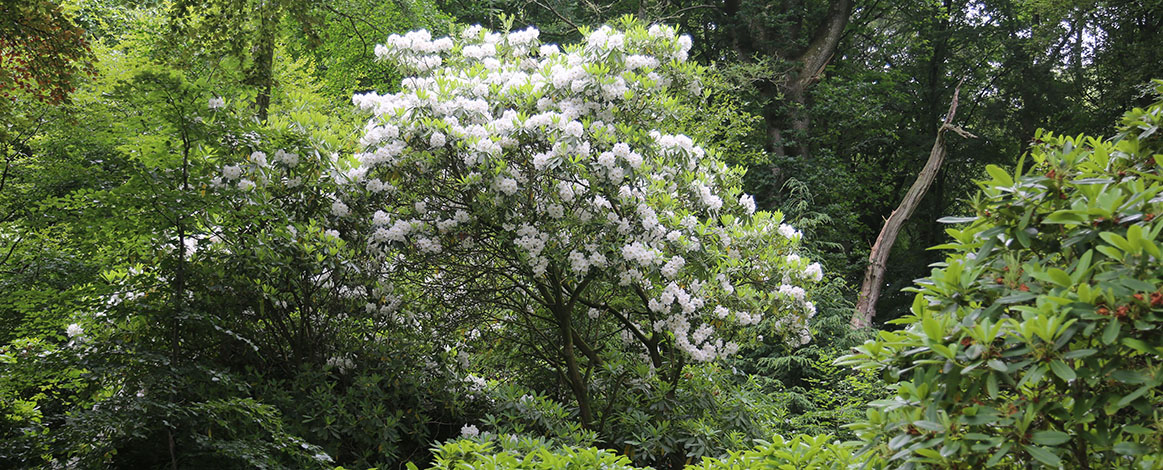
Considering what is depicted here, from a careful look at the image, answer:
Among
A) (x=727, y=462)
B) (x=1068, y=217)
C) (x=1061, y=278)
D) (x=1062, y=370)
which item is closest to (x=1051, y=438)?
(x=1062, y=370)

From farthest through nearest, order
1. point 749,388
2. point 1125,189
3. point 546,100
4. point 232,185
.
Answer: point 749,388 → point 546,100 → point 232,185 → point 1125,189

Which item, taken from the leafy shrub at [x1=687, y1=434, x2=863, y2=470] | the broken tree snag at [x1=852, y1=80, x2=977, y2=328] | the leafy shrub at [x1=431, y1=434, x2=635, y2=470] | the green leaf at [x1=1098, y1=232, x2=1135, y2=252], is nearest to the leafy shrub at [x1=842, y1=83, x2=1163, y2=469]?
the green leaf at [x1=1098, y1=232, x2=1135, y2=252]

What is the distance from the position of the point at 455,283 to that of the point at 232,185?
165 centimetres

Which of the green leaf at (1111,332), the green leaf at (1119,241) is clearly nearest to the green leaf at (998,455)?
the green leaf at (1111,332)

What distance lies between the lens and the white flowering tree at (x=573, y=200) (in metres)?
4.41

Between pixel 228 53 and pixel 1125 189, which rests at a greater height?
pixel 228 53

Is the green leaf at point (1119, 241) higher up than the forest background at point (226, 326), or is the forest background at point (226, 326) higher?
the forest background at point (226, 326)

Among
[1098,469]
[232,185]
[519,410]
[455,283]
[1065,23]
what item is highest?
[1065,23]

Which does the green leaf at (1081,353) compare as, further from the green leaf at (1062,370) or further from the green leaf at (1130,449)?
the green leaf at (1130,449)

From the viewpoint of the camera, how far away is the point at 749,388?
8078 millimetres

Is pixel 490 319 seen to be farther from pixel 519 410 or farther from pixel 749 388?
pixel 749 388

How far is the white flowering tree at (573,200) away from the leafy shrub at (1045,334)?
8.21 ft

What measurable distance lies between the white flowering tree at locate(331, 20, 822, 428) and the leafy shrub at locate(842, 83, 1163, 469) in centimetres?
250

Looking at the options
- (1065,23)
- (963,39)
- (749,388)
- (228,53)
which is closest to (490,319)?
(228,53)
